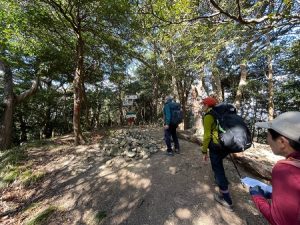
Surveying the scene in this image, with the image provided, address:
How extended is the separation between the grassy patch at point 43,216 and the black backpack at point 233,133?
3.73 m

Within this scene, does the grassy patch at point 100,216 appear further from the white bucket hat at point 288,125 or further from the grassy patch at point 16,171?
the white bucket hat at point 288,125

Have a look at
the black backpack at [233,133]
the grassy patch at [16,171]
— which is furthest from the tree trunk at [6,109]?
the black backpack at [233,133]

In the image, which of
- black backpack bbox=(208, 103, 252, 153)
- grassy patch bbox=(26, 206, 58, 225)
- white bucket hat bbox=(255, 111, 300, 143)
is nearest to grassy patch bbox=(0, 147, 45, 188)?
grassy patch bbox=(26, 206, 58, 225)

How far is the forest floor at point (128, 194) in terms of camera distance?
138 inches

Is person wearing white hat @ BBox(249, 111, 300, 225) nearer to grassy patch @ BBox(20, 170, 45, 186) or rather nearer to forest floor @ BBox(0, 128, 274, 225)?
Answer: forest floor @ BBox(0, 128, 274, 225)

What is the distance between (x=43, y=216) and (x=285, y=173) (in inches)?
176

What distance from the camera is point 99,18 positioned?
715cm

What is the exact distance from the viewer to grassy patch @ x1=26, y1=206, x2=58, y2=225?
3.90 meters

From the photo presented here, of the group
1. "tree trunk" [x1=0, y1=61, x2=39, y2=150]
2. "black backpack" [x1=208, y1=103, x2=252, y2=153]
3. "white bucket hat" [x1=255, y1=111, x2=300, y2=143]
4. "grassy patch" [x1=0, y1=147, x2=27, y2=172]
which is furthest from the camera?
"tree trunk" [x1=0, y1=61, x2=39, y2=150]

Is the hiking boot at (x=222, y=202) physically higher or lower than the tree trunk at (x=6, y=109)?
lower

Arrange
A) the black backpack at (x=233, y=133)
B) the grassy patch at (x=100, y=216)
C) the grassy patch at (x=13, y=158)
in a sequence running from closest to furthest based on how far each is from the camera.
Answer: the black backpack at (x=233, y=133), the grassy patch at (x=100, y=216), the grassy patch at (x=13, y=158)

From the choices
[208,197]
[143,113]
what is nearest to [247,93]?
[143,113]

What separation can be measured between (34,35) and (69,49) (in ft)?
6.14

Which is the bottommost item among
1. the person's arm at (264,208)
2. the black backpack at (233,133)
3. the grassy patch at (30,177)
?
the grassy patch at (30,177)
